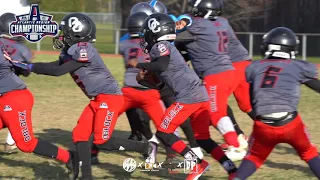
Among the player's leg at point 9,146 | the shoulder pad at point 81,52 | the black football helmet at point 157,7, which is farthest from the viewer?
the black football helmet at point 157,7

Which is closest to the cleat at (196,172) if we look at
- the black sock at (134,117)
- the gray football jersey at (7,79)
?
the gray football jersey at (7,79)

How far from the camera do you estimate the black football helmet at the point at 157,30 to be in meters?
6.94

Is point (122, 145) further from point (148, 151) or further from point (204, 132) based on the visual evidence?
point (204, 132)

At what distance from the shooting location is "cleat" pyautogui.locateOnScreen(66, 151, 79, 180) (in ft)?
23.2

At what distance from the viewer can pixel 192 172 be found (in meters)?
6.94

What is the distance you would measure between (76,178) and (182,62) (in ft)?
5.42

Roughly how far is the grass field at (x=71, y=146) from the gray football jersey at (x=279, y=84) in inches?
67.0

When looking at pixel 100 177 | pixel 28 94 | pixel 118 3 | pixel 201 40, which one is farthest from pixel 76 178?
pixel 118 3

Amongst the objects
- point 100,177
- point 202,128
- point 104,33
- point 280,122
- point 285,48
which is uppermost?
point 285,48

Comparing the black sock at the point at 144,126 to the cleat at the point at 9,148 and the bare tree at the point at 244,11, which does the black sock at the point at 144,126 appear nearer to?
the cleat at the point at 9,148

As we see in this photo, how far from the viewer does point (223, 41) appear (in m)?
8.27

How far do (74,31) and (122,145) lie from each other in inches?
55.8

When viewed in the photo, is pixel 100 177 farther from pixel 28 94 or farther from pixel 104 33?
pixel 104 33

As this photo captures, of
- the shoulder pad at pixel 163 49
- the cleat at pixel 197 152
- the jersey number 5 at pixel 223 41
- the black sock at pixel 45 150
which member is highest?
the shoulder pad at pixel 163 49
